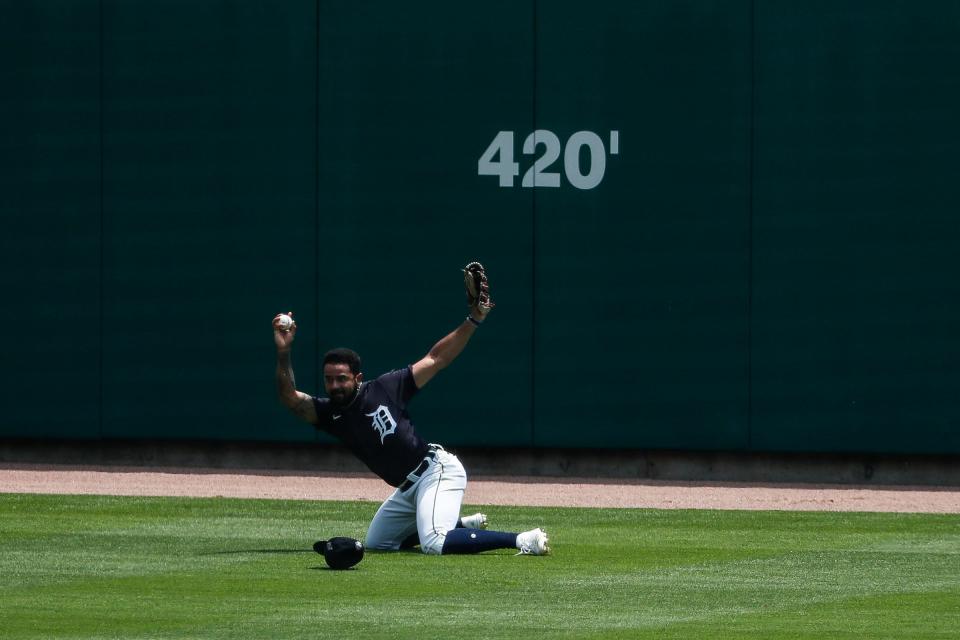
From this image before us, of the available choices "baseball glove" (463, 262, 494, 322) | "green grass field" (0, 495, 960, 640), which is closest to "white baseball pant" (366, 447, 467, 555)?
"green grass field" (0, 495, 960, 640)

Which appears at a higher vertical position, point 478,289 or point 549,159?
point 549,159

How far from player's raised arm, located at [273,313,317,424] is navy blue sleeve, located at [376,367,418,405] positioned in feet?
1.73

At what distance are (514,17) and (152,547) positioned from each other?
26.9 ft

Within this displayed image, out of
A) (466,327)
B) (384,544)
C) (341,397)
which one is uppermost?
(466,327)

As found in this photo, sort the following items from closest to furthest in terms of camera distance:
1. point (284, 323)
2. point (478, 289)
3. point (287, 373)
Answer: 1. point (284, 323)
2. point (287, 373)
3. point (478, 289)

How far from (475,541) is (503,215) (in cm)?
753

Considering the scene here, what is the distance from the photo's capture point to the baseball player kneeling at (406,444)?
1129 centimetres

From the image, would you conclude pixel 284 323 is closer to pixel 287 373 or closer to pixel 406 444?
pixel 287 373

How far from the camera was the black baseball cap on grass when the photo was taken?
34.3 ft

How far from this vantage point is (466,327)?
36.8ft

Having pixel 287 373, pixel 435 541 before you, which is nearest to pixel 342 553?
pixel 435 541

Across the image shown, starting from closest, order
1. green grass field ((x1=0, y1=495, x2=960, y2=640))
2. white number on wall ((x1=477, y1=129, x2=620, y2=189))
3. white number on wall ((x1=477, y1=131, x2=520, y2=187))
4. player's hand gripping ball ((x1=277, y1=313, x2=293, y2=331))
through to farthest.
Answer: green grass field ((x1=0, y1=495, x2=960, y2=640))
player's hand gripping ball ((x1=277, y1=313, x2=293, y2=331))
white number on wall ((x1=477, y1=129, x2=620, y2=189))
white number on wall ((x1=477, y1=131, x2=520, y2=187))

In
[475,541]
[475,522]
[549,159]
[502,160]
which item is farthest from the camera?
[502,160]

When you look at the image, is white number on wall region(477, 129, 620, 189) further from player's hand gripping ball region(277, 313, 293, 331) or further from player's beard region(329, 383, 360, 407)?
player's hand gripping ball region(277, 313, 293, 331)
